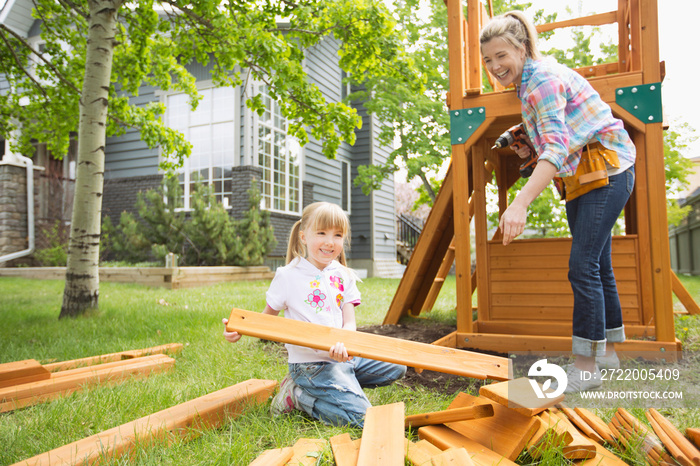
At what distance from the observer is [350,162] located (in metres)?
16.0

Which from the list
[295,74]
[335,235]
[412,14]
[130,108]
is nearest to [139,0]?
[130,108]

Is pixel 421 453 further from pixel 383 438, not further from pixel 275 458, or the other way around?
pixel 275 458

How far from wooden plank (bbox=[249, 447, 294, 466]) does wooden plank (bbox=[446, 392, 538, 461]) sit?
25.7 inches

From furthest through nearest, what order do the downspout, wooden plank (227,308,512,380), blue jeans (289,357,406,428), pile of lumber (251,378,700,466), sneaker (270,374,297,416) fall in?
the downspout → sneaker (270,374,297,416) → blue jeans (289,357,406,428) → wooden plank (227,308,512,380) → pile of lumber (251,378,700,466)

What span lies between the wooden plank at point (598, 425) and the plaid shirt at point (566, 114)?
3.82ft

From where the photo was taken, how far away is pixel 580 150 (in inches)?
99.5

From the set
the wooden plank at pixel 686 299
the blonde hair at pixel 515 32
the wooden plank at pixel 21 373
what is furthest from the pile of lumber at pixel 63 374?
the wooden plank at pixel 686 299

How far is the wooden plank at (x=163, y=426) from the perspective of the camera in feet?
5.51

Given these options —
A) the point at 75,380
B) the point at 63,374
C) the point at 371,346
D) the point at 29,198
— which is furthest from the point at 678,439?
the point at 29,198

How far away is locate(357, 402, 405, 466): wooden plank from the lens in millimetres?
1547

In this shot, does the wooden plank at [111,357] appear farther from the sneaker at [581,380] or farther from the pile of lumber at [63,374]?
the sneaker at [581,380]

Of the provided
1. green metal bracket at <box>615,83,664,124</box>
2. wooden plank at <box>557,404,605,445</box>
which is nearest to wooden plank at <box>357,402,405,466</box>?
wooden plank at <box>557,404,605,445</box>

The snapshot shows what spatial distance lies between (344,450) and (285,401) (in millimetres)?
728

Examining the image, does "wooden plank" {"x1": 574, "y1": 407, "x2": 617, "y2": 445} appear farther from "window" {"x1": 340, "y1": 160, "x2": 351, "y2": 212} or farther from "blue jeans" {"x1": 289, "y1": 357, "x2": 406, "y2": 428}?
"window" {"x1": 340, "y1": 160, "x2": 351, "y2": 212}
